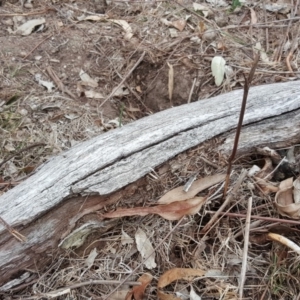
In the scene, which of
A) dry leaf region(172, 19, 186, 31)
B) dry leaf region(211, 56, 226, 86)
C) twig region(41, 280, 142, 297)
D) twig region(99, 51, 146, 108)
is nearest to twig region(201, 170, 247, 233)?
twig region(41, 280, 142, 297)

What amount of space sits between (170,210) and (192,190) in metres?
0.11

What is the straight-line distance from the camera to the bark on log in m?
1.58

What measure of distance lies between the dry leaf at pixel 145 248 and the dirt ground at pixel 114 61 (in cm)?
29

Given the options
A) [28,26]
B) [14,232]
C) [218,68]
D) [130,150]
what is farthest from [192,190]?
[28,26]

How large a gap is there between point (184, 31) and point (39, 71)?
2.39 feet

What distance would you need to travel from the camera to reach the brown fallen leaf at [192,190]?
170 cm

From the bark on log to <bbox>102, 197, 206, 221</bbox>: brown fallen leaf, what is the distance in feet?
0.18

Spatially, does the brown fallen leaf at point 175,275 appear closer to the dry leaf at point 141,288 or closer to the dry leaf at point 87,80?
the dry leaf at point 141,288

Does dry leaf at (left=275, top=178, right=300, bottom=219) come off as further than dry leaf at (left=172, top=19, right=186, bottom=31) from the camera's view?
No

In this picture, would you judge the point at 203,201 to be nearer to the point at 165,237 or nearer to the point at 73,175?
the point at 165,237

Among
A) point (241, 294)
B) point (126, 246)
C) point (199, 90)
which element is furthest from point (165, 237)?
point (199, 90)

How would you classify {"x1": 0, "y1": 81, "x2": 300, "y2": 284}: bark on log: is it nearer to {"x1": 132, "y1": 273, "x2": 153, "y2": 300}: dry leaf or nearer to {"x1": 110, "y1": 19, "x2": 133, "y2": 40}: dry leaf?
{"x1": 132, "y1": 273, "x2": 153, "y2": 300}: dry leaf

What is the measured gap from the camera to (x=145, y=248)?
164 cm

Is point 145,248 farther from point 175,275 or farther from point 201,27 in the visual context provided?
point 201,27
